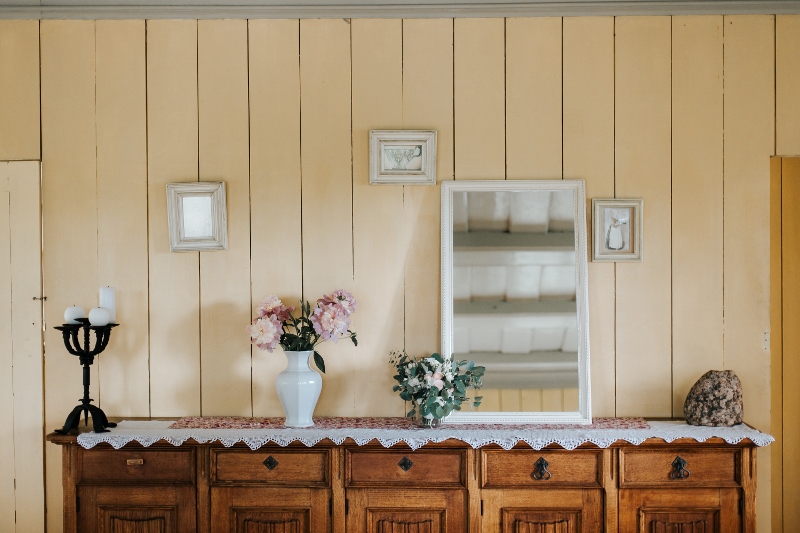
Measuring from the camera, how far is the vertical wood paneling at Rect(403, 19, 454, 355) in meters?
2.95

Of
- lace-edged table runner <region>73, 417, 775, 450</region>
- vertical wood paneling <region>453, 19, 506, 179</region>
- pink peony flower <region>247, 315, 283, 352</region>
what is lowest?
lace-edged table runner <region>73, 417, 775, 450</region>

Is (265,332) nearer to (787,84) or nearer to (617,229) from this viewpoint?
(617,229)

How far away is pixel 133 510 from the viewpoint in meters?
2.64

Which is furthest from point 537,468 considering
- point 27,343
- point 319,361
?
point 27,343

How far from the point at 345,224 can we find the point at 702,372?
1.76 meters

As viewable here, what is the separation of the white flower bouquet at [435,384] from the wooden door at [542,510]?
1.26ft

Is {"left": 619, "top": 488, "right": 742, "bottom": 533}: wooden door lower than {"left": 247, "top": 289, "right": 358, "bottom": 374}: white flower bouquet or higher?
lower

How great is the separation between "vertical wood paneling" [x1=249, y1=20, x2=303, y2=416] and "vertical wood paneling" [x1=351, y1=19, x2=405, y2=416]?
0.28 meters

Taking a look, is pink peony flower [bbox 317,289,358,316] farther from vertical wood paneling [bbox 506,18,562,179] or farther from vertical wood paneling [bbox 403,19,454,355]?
vertical wood paneling [bbox 506,18,562,179]

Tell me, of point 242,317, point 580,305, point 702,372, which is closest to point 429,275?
point 580,305

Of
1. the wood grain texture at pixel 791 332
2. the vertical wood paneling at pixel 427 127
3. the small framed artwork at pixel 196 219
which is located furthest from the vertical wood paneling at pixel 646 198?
the small framed artwork at pixel 196 219

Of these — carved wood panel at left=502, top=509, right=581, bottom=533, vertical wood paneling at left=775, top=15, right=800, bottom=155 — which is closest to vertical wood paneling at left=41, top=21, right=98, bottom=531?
carved wood panel at left=502, top=509, right=581, bottom=533

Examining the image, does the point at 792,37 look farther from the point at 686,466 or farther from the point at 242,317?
the point at 242,317

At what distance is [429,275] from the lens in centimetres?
296
